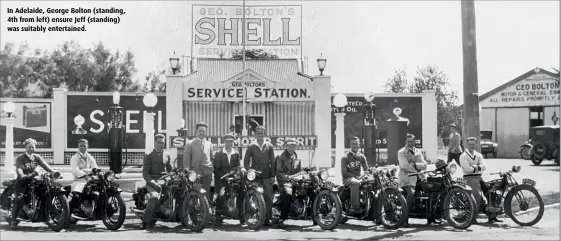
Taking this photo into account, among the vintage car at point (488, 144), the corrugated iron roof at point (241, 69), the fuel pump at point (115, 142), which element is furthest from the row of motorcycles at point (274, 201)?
the vintage car at point (488, 144)

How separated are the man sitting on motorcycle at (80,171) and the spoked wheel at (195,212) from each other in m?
1.66

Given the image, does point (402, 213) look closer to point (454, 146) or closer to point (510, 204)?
point (510, 204)

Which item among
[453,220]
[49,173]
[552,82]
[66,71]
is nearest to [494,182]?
[453,220]

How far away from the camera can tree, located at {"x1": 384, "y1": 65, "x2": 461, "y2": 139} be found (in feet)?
56.9

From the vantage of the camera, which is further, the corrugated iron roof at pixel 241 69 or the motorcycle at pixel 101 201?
the corrugated iron roof at pixel 241 69

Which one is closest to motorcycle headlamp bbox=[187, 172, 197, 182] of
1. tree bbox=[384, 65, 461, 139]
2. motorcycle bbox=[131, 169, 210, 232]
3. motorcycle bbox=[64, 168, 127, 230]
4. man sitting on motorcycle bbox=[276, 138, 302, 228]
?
motorcycle bbox=[131, 169, 210, 232]

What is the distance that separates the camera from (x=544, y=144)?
23109 mm

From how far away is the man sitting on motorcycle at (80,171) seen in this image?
9648 millimetres

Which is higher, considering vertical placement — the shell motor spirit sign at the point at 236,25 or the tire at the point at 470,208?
the shell motor spirit sign at the point at 236,25

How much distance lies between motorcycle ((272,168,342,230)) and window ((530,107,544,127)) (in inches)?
619

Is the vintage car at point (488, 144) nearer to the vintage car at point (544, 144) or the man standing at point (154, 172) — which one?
the vintage car at point (544, 144)

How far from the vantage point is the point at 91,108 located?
23.0 m

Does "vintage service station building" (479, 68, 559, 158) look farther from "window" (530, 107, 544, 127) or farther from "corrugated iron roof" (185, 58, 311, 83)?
"corrugated iron roof" (185, 58, 311, 83)

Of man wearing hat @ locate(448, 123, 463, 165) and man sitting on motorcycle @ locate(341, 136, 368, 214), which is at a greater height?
man wearing hat @ locate(448, 123, 463, 165)
